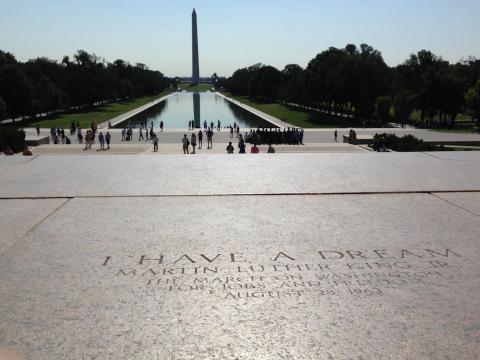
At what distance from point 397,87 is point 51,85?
4066cm

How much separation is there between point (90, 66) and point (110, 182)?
254ft

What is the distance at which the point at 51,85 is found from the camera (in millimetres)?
60125

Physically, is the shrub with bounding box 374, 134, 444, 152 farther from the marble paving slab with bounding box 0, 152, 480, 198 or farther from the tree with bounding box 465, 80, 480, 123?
the tree with bounding box 465, 80, 480, 123

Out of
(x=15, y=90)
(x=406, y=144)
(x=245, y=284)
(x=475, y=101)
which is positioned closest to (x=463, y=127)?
(x=475, y=101)

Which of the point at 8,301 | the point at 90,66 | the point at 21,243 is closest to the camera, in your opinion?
the point at 8,301

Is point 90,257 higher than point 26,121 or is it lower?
higher

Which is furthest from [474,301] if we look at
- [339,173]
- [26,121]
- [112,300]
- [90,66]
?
[90,66]

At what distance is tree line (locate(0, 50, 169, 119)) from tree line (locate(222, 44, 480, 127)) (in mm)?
31411

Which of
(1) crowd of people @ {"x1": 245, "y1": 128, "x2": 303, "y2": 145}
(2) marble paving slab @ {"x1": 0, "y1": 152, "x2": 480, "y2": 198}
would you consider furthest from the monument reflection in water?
(2) marble paving slab @ {"x1": 0, "y1": 152, "x2": 480, "y2": 198}

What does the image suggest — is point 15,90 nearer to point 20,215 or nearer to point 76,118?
point 76,118

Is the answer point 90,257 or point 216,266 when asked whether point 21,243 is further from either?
point 216,266

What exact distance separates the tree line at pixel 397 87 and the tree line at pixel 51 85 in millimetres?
31411

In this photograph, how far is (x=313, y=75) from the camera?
67.1 metres

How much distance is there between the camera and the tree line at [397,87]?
4665cm
